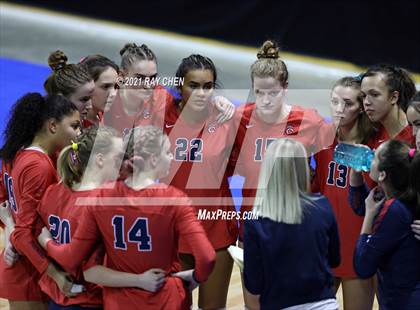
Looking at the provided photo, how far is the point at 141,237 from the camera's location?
4.06 m

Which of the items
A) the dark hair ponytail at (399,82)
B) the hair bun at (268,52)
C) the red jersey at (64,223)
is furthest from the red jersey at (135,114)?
the dark hair ponytail at (399,82)

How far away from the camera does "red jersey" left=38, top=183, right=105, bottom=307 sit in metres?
4.36

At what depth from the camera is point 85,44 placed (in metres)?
13.0

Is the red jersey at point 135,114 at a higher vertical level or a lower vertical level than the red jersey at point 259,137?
higher

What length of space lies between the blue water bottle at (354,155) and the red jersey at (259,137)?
28 cm

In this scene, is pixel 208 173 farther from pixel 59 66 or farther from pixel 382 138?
pixel 59 66

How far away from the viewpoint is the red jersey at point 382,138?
5117mm

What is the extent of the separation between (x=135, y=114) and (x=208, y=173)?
0.82 metres

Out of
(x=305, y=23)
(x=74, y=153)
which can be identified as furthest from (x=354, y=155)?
(x=305, y=23)

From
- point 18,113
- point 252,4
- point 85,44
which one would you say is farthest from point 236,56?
point 18,113

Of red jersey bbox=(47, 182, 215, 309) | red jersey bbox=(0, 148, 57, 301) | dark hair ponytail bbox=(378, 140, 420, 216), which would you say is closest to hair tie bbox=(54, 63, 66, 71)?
red jersey bbox=(0, 148, 57, 301)

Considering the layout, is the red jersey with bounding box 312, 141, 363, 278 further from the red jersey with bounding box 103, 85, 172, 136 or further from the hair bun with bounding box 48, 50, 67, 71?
the hair bun with bounding box 48, 50, 67, 71

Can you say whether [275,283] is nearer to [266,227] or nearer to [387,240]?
[266,227]
